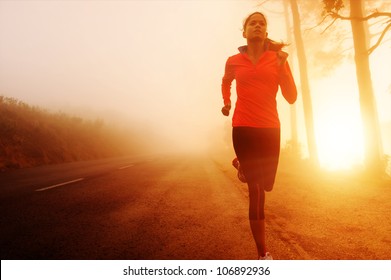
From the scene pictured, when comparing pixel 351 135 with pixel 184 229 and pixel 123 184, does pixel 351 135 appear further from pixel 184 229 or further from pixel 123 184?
pixel 184 229

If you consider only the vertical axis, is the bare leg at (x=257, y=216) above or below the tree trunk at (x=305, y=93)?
below

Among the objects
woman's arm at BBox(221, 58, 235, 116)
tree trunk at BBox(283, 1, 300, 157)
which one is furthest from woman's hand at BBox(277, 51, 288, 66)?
tree trunk at BBox(283, 1, 300, 157)

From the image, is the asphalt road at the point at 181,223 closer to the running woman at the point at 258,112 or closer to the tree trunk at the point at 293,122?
the running woman at the point at 258,112

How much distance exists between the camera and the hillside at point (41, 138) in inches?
630

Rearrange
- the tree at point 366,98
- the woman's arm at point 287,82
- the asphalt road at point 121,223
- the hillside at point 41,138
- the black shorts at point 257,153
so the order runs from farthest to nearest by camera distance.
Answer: the hillside at point 41,138, the tree at point 366,98, the asphalt road at point 121,223, the woman's arm at point 287,82, the black shorts at point 257,153

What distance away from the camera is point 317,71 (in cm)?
1920

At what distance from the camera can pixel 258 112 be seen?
9.94 ft

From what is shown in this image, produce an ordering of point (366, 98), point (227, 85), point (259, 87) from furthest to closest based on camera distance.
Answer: point (366, 98) < point (227, 85) < point (259, 87)

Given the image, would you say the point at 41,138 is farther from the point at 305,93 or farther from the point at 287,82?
the point at 287,82

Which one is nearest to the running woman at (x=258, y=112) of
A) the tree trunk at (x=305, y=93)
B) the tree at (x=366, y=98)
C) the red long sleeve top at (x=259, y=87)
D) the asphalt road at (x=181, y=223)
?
the red long sleeve top at (x=259, y=87)

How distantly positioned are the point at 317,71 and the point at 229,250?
59.6ft

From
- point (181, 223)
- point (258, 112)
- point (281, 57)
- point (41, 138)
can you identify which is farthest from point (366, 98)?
point (41, 138)

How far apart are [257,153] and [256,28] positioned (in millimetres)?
1248
